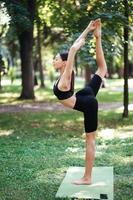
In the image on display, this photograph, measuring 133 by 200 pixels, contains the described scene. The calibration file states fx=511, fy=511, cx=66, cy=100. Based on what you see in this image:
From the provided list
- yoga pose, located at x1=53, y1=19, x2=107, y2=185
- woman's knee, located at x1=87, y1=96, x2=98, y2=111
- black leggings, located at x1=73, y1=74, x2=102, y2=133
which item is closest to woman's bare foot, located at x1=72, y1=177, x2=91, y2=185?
yoga pose, located at x1=53, y1=19, x2=107, y2=185

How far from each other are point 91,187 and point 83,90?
1.39 m

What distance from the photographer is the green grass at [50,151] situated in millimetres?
7441

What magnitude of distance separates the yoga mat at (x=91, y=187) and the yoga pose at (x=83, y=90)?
170mm

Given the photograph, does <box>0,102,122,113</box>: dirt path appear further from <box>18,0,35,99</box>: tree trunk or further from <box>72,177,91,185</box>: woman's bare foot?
<box>72,177,91,185</box>: woman's bare foot

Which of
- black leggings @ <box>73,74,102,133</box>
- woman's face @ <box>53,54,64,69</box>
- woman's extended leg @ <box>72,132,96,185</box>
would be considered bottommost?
woman's extended leg @ <box>72,132,96,185</box>

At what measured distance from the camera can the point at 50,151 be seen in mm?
10594

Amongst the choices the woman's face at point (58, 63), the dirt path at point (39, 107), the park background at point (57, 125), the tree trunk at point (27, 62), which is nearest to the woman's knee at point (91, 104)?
the woman's face at point (58, 63)

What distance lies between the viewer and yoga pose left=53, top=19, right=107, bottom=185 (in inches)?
279

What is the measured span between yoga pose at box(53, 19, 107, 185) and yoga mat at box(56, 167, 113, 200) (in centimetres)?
17

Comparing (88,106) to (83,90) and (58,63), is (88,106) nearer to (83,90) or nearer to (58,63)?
(83,90)

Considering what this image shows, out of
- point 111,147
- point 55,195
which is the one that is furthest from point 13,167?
point 111,147

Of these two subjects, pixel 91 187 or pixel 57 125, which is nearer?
pixel 91 187

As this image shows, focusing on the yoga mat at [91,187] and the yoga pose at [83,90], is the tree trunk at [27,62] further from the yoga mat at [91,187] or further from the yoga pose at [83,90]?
the yoga pose at [83,90]

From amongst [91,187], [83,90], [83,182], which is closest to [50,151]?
[83,182]
